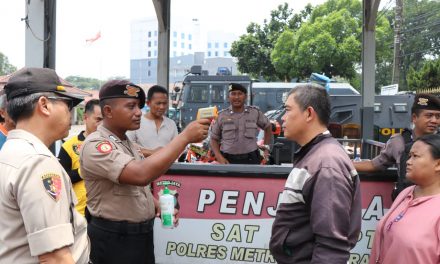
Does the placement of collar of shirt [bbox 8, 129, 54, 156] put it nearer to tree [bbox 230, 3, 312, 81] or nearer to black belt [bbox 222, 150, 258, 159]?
black belt [bbox 222, 150, 258, 159]

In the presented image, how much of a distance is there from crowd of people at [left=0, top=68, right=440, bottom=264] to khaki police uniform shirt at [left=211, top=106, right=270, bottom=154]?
8.18 ft

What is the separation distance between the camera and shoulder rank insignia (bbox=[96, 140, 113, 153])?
2.24m

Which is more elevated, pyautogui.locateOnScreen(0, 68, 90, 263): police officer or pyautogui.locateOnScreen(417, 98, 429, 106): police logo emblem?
pyautogui.locateOnScreen(417, 98, 429, 106): police logo emblem

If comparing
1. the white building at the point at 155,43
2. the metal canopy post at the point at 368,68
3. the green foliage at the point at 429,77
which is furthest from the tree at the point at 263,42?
the white building at the point at 155,43

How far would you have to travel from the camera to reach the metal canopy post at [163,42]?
283 inches

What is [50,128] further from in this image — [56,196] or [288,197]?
[288,197]

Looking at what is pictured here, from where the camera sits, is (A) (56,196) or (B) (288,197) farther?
(B) (288,197)

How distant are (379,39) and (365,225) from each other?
30.8 meters

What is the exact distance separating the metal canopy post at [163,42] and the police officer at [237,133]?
6.24ft

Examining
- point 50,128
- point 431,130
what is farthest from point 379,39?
point 50,128

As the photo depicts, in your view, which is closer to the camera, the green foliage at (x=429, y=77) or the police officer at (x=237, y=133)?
the police officer at (x=237, y=133)

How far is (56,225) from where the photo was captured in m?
1.43

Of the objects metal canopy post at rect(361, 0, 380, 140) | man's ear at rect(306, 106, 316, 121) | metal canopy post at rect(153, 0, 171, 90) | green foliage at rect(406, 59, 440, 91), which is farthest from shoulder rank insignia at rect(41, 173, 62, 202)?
green foliage at rect(406, 59, 440, 91)

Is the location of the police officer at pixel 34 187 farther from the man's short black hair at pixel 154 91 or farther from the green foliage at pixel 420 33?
the green foliage at pixel 420 33
